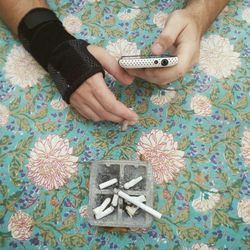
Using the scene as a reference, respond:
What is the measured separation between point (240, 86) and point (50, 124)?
52 cm

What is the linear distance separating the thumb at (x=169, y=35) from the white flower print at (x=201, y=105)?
162 mm

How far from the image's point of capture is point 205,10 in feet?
3.15

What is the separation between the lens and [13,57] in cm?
95

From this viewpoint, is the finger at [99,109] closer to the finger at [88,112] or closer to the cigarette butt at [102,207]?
the finger at [88,112]

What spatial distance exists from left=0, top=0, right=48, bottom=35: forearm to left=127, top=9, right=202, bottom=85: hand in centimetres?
33

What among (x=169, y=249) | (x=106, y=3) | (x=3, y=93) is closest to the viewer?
(x=169, y=249)

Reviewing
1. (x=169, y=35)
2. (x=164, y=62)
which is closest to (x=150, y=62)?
(x=164, y=62)

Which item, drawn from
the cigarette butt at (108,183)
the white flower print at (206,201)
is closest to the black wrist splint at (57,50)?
the cigarette butt at (108,183)

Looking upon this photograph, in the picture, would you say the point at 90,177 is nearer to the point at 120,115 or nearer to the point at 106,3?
the point at 120,115

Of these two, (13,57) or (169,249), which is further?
(13,57)

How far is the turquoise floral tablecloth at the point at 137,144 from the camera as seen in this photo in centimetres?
78

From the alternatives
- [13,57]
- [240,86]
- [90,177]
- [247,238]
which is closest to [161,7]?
[240,86]

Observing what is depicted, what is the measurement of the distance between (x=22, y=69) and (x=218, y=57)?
0.55m

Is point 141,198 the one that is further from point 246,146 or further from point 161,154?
point 246,146
